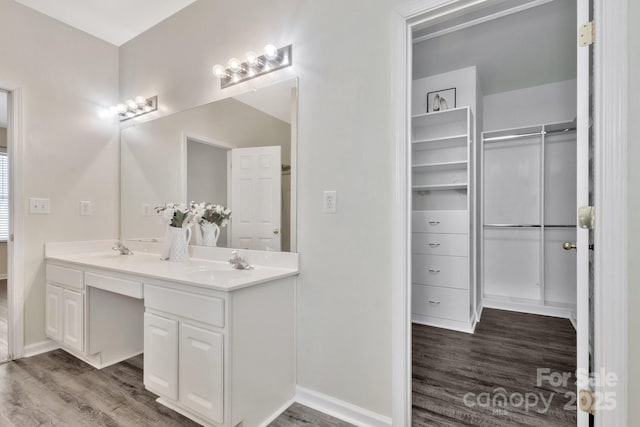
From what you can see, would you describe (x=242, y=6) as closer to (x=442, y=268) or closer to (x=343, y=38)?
(x=343, y=38)

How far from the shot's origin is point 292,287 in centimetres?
184

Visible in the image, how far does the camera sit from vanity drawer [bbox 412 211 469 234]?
298 centimetres

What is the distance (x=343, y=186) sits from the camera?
1.71 m

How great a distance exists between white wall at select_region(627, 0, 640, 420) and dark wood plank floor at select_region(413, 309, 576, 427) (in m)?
0.75

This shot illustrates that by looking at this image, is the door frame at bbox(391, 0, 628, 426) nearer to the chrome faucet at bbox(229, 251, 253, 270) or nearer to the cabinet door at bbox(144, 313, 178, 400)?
the chrome faucet at bbox(229, 251, 253, 270)

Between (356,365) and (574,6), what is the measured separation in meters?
2.80

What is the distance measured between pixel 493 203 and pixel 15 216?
465 cm

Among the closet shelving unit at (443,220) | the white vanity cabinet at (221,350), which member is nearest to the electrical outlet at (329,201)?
the white vanity cabinet at (221,350)

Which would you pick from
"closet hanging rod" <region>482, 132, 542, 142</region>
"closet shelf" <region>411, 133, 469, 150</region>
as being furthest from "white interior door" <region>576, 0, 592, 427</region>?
"closet hanging rod" <region>482, 132, 542, 142</region>

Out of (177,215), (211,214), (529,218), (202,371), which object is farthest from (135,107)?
(529,218)

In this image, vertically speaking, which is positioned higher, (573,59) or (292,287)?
(573,59)

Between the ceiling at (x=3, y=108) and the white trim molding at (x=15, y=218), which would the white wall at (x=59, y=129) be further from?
the ceiling at (x=3, y=108)

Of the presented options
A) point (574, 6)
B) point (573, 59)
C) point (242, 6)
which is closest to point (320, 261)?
point (242, 6)

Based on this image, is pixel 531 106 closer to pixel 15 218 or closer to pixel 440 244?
pixel 440 244
